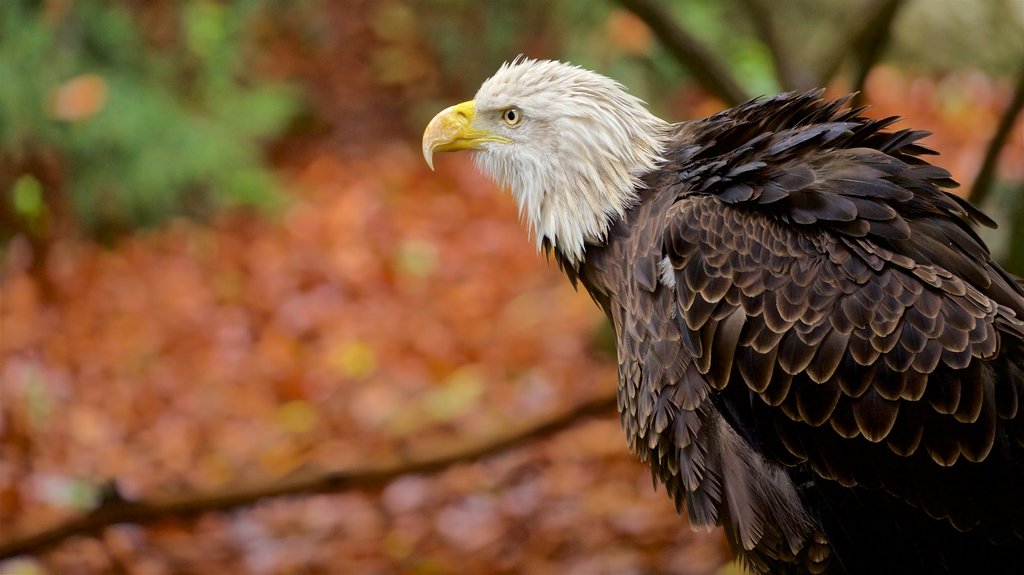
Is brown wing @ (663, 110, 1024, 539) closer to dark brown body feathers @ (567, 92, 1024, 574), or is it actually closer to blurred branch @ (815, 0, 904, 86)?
dark brown body feathers @ (567, 92, 1024, 574)

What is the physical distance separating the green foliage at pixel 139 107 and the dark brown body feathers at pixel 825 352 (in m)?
4.48

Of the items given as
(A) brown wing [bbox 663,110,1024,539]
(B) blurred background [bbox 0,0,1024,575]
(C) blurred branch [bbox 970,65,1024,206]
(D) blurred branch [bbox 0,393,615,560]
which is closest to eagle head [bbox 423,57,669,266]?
(A) brown wing [bbox 663,110,1024,539]

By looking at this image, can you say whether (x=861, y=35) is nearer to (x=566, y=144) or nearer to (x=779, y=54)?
(x=779, y=54)

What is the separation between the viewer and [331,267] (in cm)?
948

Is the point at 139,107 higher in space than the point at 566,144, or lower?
higher

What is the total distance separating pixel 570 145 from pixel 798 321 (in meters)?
1.01

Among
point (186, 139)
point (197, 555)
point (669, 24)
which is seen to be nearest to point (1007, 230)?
point (669, 24)

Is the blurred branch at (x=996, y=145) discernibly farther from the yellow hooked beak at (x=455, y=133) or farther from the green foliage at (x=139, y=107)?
the green foliage at (x=139, y=107)

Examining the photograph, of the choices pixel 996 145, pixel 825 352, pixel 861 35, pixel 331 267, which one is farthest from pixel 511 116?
pixel 331 267

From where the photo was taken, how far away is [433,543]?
628 cm

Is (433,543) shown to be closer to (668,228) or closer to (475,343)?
(475,343)

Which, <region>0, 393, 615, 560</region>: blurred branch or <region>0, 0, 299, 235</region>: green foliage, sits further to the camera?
<region>0, 0, 299, 235</region>: green foliage

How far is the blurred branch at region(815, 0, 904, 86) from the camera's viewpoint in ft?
16.5

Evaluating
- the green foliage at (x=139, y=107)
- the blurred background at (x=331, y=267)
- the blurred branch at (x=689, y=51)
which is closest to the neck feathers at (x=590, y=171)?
the blurred branch at (x=689, y=51)
